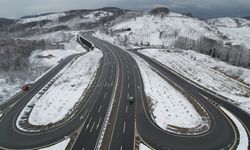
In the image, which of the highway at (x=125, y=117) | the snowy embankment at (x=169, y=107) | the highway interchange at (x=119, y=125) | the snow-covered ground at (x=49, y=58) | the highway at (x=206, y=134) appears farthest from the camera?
the snow-covered ground at (x=49, y=58)

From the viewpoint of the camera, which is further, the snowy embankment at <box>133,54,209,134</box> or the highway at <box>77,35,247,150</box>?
the snowy embankment at <box>133,54,209,134</box>

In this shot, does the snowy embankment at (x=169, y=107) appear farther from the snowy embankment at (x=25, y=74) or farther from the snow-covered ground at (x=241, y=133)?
the snowy embankment at (x=25, y=74)

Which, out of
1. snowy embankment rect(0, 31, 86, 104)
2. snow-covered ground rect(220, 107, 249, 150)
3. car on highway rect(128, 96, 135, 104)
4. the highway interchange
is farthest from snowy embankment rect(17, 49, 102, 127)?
snow-covered ground rect(220, 107, 249, 150)

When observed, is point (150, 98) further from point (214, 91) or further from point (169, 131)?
point (214, 91)

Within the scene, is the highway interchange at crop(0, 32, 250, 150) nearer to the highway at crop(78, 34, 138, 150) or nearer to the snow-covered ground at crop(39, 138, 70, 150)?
the highway at crop(78, 34, 138, 150)

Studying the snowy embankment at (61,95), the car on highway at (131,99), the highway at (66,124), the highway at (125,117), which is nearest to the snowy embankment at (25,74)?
the highway at (66,124)

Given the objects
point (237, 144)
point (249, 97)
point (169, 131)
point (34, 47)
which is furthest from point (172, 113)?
point (34, 47)
